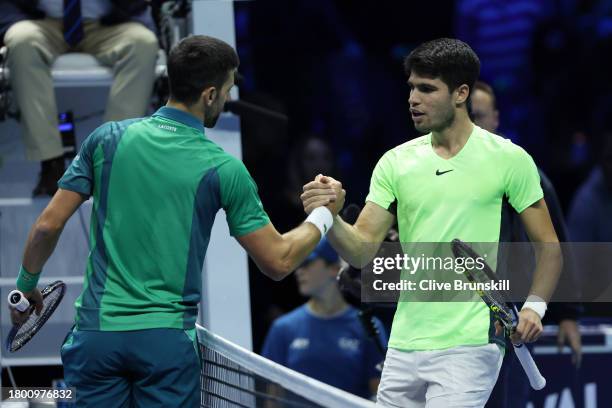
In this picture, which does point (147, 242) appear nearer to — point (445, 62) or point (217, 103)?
point (217, 103)

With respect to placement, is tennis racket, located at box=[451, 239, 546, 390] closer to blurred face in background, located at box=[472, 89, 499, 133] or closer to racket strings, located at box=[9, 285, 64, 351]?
racket strings, located at box=[9, 285, 64, 351]

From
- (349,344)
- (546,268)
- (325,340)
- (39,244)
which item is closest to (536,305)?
(546,268)

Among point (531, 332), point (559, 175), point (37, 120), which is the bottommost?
point (559, 175)

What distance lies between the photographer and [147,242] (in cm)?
428

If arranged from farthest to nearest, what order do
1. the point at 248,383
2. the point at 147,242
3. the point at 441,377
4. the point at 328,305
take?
the point at 328,305 → the point at 441,377 → the point at 248,383 → the point at 147,242

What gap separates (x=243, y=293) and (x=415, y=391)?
4.87ft

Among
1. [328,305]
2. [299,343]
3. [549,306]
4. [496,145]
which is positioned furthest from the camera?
[328,305]

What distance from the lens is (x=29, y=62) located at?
20.9 ft

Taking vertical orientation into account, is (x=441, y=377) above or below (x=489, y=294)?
below

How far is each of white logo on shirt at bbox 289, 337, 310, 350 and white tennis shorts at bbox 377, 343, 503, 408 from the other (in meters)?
2.78

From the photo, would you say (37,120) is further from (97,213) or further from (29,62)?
(97,213)

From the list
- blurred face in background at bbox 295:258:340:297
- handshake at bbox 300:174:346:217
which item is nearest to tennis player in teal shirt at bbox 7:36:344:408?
handshake at bbox 300:174:346:217

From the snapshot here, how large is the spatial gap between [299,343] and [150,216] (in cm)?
353

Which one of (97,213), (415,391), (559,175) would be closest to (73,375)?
(97,213)
